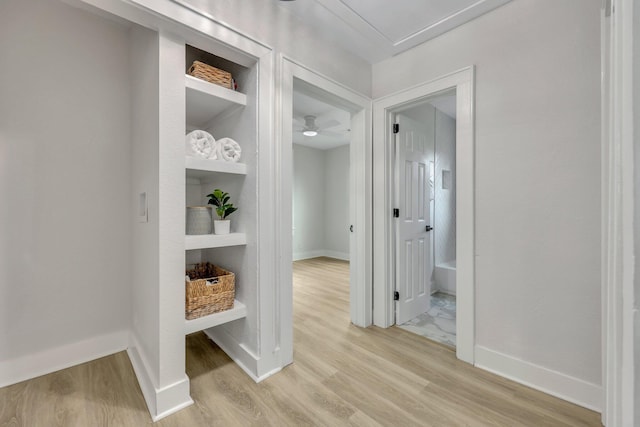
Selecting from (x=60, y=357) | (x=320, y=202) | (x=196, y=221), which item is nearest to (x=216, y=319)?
(x=196, y=221)

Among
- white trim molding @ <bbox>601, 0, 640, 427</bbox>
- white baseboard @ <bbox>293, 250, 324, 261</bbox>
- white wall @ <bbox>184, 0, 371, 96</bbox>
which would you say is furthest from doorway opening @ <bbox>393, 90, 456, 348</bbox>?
white baseboard @ <bbox>293, 250, 324, 261</bbox>

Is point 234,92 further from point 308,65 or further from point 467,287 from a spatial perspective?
point 467,287

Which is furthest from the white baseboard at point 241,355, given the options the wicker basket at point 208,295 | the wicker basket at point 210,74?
the wicker basket at point 210,74

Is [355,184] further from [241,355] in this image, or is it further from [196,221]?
[241,355]

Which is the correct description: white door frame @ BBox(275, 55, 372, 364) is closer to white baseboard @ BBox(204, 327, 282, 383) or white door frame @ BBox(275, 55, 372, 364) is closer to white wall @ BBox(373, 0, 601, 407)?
white baseboard @ BBox(204, 327, 282, 383)

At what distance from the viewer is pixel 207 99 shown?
5.58 feet

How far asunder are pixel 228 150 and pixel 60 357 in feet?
6.12

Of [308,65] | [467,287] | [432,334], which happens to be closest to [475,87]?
[308,65]

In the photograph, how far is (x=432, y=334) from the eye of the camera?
2283 mm

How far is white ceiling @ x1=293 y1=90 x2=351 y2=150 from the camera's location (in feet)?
11.4

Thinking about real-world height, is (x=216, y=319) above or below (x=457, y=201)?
below

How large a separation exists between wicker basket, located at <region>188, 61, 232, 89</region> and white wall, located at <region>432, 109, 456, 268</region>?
270 centimetres

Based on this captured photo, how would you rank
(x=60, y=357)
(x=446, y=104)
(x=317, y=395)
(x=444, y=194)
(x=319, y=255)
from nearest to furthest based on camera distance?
(x=317, y=395) < (x=60, y=357) < (x=446, y=104) < (x=444, y=194) < (x=319, y=255)

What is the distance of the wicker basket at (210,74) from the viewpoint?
1.61 meters
